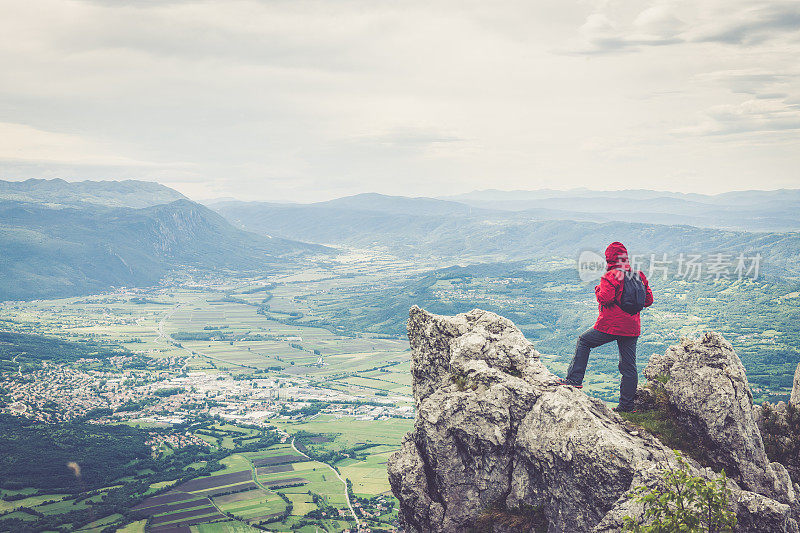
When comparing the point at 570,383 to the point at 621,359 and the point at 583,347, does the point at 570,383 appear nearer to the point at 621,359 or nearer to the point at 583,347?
the point at 583,347

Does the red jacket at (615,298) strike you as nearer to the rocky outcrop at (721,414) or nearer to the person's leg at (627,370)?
the person's leg at (627,370)

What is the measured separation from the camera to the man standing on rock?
2011cm

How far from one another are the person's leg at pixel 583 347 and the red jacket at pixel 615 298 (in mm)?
321

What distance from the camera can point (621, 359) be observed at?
20.8 m

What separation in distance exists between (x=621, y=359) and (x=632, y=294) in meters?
2.55

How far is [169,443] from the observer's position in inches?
5551

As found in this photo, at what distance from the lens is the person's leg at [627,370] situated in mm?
20547

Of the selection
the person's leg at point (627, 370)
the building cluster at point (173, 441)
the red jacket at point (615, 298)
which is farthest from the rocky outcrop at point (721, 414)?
the building cluster at point (173, 441)

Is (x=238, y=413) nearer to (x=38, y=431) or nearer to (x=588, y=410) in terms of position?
(x=38, y=431)

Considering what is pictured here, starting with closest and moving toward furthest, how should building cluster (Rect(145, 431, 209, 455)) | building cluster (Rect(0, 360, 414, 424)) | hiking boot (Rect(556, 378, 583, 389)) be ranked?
hiking boot (Rect(556, 378, 583, 389)), building cluster (Rect(145, 431, 209, 455)), building cluster (Rect(0, 360, 414, 424))

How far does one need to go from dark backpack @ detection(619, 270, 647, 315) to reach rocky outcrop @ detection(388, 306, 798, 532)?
3657 mm

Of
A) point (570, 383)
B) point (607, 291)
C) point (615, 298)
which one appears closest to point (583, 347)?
point (570, 383)

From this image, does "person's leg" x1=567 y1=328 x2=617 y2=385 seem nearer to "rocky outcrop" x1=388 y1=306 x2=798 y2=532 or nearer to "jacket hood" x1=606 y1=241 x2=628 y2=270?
"rocky outcrop" x1=388 y1=306 x2=798 y2=532

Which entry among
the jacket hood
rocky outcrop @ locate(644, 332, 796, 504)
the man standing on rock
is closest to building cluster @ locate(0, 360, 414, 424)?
→ the man standing on rock
